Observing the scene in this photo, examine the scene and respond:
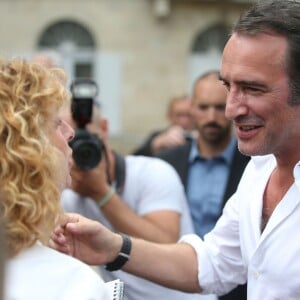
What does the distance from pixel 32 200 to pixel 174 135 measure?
4034mm

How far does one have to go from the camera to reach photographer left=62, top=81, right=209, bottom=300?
11.0ft

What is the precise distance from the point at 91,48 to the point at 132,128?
1.81m

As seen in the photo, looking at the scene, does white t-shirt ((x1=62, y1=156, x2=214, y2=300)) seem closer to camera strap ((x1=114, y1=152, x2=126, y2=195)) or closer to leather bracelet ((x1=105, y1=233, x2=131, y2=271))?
camera strap ((x1=114, y1=152, x2=126, y2=195))

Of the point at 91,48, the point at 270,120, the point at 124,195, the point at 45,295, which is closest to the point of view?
the point at 45,295

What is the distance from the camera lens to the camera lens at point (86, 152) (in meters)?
3.35

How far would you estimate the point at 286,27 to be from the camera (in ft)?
7.59

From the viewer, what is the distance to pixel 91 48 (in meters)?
17.6

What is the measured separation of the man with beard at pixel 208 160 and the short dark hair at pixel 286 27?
1858 millimetres

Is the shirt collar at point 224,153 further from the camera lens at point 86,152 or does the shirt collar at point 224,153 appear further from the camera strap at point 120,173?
the camera lens at point 86,152

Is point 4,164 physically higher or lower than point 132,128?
higher

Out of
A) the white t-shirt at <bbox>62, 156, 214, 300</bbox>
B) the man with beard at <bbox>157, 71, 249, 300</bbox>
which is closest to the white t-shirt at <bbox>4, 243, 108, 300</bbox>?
the white t-shirt at <bbox>62, 156, 214, 300</bbox>

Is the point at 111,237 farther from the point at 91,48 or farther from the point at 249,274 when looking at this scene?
the point at 91,48

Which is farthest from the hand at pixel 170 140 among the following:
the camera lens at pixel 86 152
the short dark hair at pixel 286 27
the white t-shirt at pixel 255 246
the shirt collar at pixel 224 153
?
the short dark hair at pixel 286 27

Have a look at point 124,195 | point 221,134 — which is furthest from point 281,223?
point 221,134
